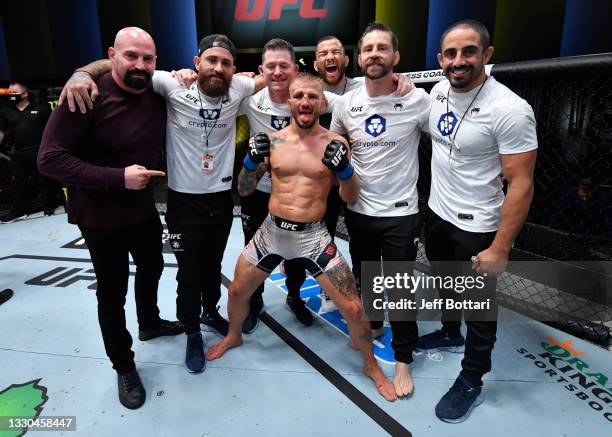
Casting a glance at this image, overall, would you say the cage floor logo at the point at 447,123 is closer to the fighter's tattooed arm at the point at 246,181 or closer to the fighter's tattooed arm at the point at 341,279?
the fighter's tattooed arm at the point at 341,279

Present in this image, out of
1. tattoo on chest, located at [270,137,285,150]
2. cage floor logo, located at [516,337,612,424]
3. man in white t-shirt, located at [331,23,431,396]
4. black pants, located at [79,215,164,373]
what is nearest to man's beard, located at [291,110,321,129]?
tattoo on chest, located at [270,137,285,150]

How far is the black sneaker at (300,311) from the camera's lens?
117 inches

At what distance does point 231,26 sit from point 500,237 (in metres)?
7.20

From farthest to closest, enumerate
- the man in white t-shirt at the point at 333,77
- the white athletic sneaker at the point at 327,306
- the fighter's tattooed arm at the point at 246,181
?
1. the white athletic sneaker at the point at 327,306
2. the man in white t-shirt at the point at 333,77
3. the fighter's tattooed arm at the point at 246,181

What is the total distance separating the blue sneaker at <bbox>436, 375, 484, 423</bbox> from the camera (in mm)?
2025

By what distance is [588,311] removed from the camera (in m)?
3.09

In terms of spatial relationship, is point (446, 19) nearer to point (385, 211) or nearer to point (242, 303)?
point (385, 211)

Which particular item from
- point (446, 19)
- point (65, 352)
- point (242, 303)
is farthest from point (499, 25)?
point (65, 352)

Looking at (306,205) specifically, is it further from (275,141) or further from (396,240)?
(396,240)

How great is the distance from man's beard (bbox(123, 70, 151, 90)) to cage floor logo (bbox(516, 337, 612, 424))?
108 inches

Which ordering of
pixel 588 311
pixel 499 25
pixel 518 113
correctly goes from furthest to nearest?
pixel 499 25, pixel 588 311, pixel 518 113

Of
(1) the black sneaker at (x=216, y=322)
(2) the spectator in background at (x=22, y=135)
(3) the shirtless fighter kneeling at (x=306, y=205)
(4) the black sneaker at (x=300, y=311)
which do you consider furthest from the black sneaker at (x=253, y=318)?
(2) the spectator in background at (x=22, y=135)

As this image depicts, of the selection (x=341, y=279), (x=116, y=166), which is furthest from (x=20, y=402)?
(x=341, y=279)

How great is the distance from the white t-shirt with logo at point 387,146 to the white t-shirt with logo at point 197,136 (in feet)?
2.47
